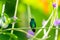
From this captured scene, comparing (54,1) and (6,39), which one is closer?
(6,39)

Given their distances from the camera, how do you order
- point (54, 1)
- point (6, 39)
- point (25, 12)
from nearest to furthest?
point (6, 39)
point (54, 1)
point (25, 12)

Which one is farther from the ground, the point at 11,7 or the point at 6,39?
the point at 11,7

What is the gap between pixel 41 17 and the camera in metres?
1.04

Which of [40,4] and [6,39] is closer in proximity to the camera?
[6,39]

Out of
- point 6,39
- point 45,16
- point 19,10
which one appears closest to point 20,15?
point 19,10

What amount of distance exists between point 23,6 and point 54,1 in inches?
6.9

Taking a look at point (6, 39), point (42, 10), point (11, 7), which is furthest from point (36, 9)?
point (6, 39)

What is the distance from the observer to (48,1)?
0.99 metres

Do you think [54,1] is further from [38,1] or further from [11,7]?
[11,7]

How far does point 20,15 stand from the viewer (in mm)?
1043

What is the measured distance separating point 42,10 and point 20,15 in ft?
0.39

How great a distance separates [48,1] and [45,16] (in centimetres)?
9

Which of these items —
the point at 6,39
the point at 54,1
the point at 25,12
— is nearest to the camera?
the point at 6,39

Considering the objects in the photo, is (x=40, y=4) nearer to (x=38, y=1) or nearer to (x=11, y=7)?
(x=38, y=1)
